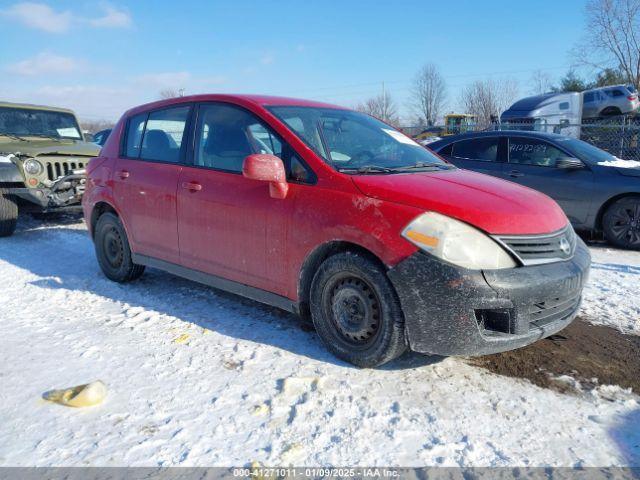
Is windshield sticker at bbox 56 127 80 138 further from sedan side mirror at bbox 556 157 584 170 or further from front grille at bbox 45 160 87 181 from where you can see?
sedan side mirror at bbox 556 157 584 170

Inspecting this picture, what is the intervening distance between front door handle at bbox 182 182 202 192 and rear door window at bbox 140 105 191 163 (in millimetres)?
294

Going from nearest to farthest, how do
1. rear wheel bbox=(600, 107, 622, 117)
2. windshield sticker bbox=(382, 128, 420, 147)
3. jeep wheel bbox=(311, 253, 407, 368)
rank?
jeep wheel bbox=(311, 253, 407, 368) → windshield sticker bbox=(382, 128, 420, 147) → rear wheel bbox=(600, 107, 622, 117)

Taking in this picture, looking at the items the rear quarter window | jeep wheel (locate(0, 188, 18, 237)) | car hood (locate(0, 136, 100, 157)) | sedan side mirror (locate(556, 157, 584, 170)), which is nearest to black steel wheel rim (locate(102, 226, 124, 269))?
the rear quarter window

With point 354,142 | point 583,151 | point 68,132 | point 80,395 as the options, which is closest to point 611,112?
point 583,151

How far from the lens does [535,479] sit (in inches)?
87.6

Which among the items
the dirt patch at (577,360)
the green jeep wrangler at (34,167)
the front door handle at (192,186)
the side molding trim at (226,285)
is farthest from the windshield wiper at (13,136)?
the dirt patch at (577,360)

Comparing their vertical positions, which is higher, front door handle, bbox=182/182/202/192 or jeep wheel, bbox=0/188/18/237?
front door handle, bbox=182/182/202/192

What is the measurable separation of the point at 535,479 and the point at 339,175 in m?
1.96

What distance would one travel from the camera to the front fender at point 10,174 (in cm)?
721

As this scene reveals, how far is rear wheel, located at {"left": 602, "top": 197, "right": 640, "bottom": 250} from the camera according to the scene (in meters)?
6.73

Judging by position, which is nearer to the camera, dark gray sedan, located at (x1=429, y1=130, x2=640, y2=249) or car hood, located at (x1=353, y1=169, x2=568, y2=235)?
car hood, located at (x1=353, y1=169, x2=568, y2=235)

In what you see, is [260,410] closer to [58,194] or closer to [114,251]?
[114,251]

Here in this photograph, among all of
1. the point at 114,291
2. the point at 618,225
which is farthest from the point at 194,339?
the point at 618,225

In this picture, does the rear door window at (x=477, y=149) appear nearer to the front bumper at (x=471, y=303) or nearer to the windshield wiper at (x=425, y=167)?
the windshield wiper at (x=425, y=167)
